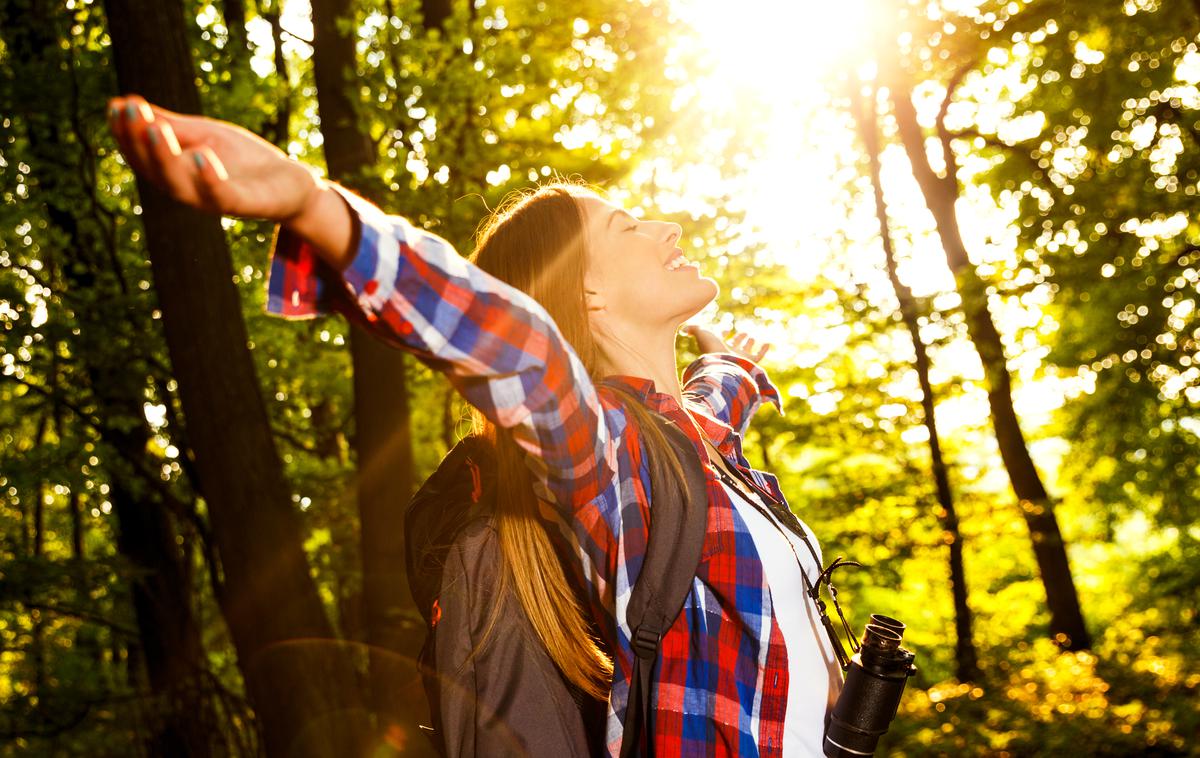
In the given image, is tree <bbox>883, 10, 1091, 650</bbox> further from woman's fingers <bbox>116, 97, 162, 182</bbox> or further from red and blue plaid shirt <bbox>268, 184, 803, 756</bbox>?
woman's fingers <bbox>116, 97, 162, 182</bbox>

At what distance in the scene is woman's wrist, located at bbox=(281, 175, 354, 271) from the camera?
1135mm

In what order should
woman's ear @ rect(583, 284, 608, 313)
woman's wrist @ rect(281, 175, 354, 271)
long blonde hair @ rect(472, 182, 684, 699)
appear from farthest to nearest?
woman's ear @ rect(583, 284, 608, 313) → long blonde hair @ rect(472, 182, 684, 699) → woman's wrist @ rect(281, 175, 354, 271)

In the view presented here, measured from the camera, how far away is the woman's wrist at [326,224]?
1135mm

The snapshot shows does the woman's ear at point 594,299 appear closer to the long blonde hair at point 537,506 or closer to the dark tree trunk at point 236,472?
the long blonde hair at point 537,506

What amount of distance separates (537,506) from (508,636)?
0.80 ft

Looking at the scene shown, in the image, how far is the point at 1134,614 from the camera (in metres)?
14.2

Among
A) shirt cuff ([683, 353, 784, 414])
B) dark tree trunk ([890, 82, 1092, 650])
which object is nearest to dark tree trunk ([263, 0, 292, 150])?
dark tree trunk ([890, 82, 1092, 650])

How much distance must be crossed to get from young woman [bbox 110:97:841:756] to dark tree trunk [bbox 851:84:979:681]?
812 centimetres

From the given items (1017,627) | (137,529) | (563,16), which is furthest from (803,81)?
(1017,627)

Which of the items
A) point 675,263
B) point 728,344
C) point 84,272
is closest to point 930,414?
point 728,344

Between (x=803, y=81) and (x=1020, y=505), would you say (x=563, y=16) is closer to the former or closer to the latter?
(x=803, y=81)

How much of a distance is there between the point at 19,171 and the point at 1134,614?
15317mm

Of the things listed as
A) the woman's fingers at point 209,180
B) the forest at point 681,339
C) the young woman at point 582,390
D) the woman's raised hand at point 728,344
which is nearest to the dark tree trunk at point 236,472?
the forest at point 681,339

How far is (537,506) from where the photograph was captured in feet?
5.83
